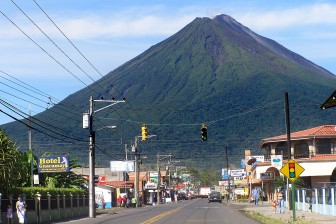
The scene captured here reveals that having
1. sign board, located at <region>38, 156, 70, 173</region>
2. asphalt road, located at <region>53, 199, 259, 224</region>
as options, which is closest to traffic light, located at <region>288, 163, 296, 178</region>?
asphalt road, located at <region>53, 199, 259, 224</region>

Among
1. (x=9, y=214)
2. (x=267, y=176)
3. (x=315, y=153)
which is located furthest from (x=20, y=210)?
(x=267, y=176)

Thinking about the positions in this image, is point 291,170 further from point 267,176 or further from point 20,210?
point 267,176

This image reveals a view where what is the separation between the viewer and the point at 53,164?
71188 millimetres

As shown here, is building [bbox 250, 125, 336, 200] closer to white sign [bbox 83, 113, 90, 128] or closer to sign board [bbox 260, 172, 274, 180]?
sign board [bbox 260, 172, 274, 180]

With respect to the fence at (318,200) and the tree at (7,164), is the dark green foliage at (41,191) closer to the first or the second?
the tree at (7,164)

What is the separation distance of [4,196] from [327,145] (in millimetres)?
49586

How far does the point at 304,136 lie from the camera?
287 ft

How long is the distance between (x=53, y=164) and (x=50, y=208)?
51.7ft

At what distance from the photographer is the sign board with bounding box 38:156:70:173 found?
70188 mm

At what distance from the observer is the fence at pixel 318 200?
47.9 m

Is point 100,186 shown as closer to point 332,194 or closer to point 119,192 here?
point 119,192

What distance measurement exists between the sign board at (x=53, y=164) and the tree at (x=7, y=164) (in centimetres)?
2341

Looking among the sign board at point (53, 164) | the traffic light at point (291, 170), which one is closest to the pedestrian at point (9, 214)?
the traffic light at point (291, 170)

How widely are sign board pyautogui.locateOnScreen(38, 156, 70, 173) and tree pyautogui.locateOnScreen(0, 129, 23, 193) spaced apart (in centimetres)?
2341
